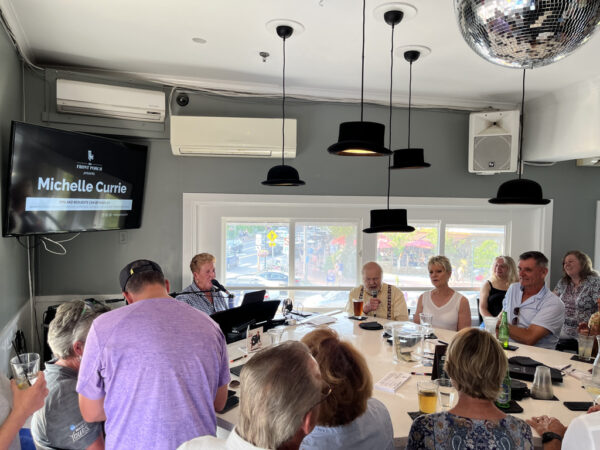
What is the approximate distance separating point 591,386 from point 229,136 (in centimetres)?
309

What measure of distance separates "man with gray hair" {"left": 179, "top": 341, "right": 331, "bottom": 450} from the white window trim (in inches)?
117

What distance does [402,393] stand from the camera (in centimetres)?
186

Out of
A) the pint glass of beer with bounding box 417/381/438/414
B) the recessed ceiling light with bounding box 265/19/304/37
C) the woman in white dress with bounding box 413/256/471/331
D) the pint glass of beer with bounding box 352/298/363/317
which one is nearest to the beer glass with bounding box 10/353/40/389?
the pint glass of beer with bounding box 417/381/438/414

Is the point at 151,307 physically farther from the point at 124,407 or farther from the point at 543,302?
the point at 543,302

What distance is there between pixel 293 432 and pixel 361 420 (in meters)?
0.51

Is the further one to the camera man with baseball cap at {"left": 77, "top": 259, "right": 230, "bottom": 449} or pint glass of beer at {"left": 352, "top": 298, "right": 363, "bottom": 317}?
pint glass of beer at {"left": 352, "top": 298, "right": 363, "bottom": 317}

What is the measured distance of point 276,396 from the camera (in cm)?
92

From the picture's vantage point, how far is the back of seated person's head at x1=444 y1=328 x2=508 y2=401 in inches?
54.4

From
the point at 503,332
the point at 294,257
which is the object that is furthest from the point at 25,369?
the point at 294,257

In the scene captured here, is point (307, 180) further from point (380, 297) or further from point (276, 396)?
point (276, 396)

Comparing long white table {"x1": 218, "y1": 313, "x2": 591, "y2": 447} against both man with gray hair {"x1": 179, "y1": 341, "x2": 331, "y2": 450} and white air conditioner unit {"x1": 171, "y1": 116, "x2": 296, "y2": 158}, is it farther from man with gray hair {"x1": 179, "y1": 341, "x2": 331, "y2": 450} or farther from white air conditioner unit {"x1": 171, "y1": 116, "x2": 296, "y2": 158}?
white air conditioner unit {"x1": 171, "y1": 116, "x2": 296, "y2": 158}

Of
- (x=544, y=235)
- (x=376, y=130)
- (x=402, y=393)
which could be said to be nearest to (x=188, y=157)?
(x=376, y=130)

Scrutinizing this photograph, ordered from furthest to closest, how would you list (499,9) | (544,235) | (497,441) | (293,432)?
1. (544,235)
2. (497,441)
3. (293,432)
4. (499,9)

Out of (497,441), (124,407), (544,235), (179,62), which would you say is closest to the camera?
(497,441)
